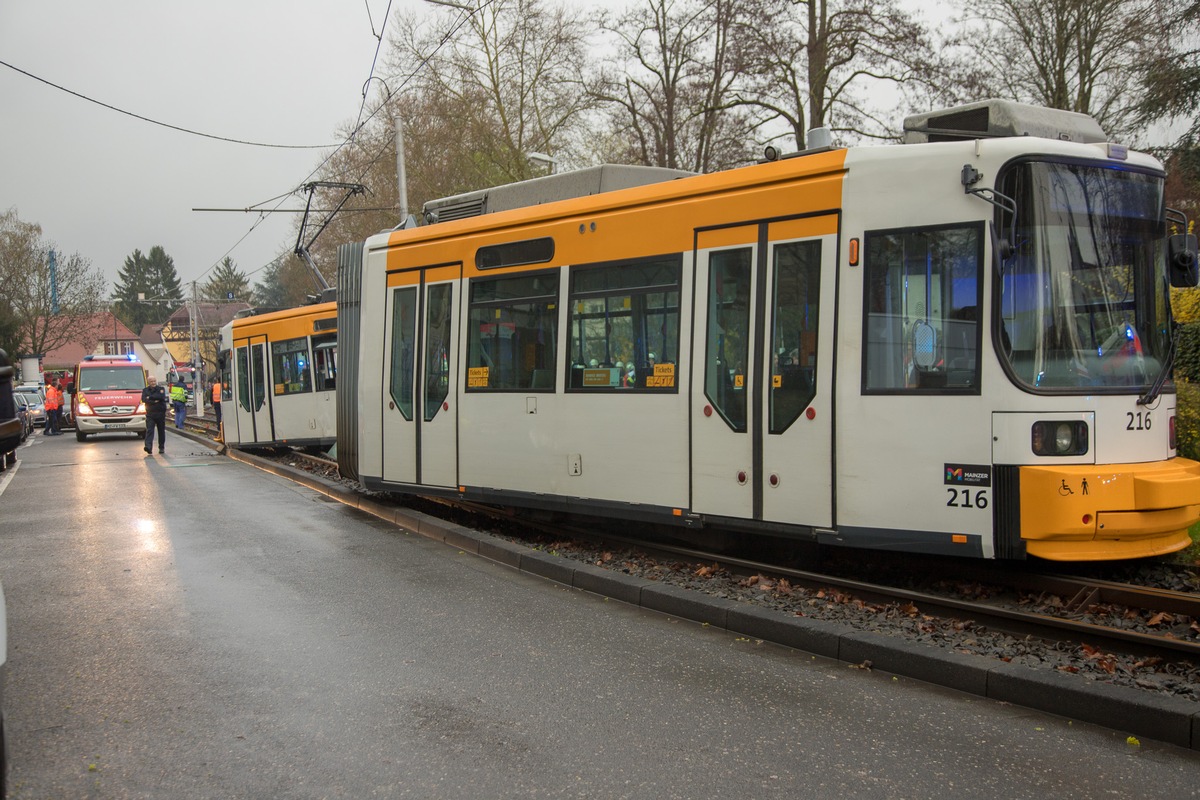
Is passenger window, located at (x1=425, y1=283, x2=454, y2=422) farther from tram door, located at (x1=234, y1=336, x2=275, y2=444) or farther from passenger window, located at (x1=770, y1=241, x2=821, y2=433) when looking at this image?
tram door, located at (x1=234, y1=336, x2=275, y2=444)

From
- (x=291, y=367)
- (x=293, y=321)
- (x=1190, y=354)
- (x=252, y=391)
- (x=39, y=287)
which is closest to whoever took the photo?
(x=1190, y=354)

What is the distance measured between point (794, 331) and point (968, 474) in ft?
5.44

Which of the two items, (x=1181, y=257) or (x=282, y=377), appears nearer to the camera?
(x=1181, y=257)

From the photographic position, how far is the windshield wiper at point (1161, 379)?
21.5 ft

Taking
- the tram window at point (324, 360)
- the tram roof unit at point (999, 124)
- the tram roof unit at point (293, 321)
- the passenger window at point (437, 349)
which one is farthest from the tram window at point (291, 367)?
the tram roof unit at point (999, 124)

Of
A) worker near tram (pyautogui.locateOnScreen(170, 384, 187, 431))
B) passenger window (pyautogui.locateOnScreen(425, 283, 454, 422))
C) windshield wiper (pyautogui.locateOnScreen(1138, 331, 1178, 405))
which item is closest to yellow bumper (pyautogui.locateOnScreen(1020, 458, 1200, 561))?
windshield wiper (pyautogui.locateOnScreen(1138, 331, 1178, 405))

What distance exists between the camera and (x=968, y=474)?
6.49m

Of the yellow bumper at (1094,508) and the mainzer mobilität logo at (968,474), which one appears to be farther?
the mainzer mobilität logo at (968,474)

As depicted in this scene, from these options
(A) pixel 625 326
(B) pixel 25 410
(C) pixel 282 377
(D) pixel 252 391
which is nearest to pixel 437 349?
(A) pixel 625 326

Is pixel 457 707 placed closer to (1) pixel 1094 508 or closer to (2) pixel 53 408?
(1) pixel 1094 508

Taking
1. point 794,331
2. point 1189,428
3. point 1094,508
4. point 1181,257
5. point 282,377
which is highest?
point 1181,257

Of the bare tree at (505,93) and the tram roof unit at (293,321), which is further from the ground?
the bare tree at (505,93)

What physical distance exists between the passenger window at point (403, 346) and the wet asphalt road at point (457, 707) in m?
3.02

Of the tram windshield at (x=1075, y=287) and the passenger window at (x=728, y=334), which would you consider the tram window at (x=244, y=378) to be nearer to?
the passenger window at (x=728, y=334)
